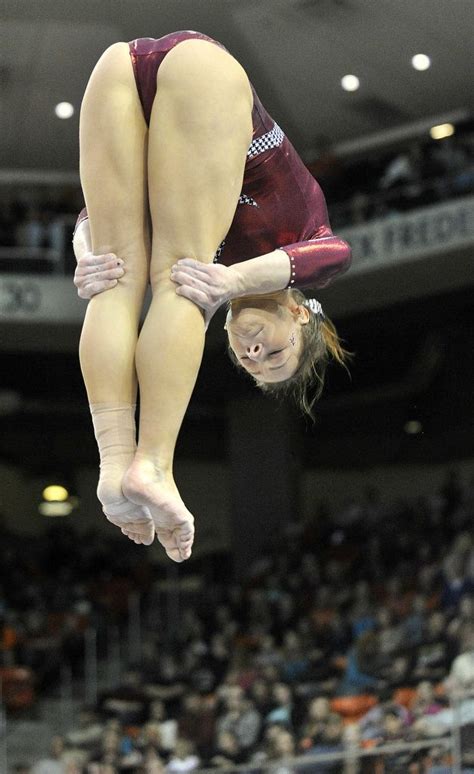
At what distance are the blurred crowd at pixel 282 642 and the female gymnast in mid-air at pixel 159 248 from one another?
4.55 meters

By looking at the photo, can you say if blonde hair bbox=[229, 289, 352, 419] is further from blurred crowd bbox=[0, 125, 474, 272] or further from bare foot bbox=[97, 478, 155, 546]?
blurred crowd bbox=[0, 125, 474, 272]

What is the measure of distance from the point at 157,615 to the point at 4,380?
414 cm

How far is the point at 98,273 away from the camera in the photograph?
4.30 m

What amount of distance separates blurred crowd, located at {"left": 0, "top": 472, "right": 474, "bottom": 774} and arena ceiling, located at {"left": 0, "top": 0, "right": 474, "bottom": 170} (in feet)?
15.2

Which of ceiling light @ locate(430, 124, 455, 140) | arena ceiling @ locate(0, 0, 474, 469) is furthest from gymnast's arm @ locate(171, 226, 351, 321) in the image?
ceiling light @ locate(430, 124, 455, 140)

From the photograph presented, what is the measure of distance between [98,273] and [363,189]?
12534 mm

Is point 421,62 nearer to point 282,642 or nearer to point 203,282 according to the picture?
point 282,642

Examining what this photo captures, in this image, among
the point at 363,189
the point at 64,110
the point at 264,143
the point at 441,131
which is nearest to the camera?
the point at 264,143

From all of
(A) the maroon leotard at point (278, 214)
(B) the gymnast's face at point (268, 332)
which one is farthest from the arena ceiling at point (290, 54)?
(B) the gymnast's face at point (268, 332)

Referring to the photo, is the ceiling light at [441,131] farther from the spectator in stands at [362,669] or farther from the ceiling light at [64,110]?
the spectator in stands at [362,669]

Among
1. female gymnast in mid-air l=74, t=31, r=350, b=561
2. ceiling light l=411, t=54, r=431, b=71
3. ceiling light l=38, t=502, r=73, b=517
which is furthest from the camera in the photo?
ceiling light l=38, t=502, r=73, b=517

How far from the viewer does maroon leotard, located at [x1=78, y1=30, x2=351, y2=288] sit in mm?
4406

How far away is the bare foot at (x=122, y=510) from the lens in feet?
13.4

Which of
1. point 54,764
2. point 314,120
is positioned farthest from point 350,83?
point 54,764
